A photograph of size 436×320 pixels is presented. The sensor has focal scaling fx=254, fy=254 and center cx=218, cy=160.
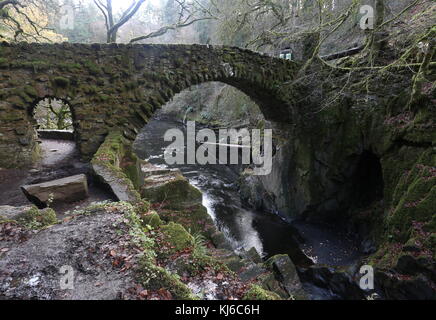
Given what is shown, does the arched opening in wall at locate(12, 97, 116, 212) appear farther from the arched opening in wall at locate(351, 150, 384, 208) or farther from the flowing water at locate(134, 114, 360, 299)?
the arched opening in wall at locate(351, 150, 384, 208)

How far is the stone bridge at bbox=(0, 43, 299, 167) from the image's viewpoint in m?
5.41

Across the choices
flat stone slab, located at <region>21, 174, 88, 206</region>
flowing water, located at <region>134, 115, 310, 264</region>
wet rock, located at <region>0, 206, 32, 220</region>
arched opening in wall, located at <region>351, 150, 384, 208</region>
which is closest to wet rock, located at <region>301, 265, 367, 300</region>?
flowing water, located at <region>134, 115, 310, 264</region>

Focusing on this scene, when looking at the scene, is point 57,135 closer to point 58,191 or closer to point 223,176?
point 58,191

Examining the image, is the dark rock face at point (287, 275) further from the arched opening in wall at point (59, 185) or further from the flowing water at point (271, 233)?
the arched opening in wall at point (59, 185)

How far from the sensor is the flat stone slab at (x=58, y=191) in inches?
153

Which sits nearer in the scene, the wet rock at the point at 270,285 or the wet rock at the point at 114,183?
the wet rock at the point at 114,183

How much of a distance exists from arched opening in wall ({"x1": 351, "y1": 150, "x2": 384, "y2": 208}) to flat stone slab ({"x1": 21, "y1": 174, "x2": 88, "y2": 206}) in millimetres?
7921

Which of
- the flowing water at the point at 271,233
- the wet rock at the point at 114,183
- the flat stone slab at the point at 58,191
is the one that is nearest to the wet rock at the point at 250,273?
the flowing water at the point at 271,233

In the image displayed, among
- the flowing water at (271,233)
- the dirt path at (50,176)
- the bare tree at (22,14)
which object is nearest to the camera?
the dirt path at (50,176)

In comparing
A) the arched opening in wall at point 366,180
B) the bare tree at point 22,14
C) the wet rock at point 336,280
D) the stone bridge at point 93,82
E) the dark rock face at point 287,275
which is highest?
the bare tree at point 22,14

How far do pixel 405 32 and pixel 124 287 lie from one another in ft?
27.4

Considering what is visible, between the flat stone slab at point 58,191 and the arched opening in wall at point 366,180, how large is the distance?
792cm

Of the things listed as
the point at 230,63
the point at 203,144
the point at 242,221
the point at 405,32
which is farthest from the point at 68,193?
the point at 203,144

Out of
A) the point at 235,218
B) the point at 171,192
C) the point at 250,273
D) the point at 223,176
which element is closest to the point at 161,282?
the point at 250,273
